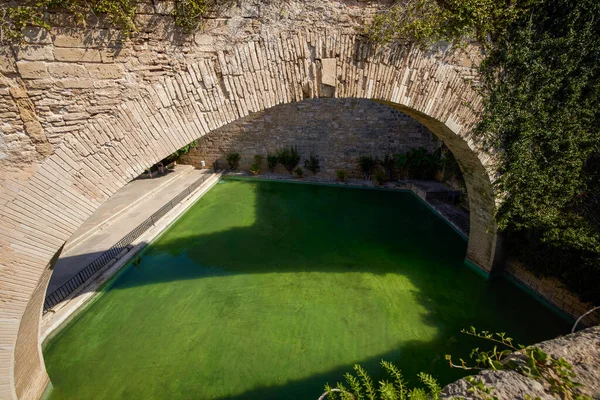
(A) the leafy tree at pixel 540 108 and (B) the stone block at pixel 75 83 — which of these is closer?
(B) the stone block at pixel 75 83

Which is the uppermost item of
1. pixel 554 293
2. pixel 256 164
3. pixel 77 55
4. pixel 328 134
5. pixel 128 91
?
pixel 77 55

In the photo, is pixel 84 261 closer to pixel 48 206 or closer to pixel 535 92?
pixel 48 206

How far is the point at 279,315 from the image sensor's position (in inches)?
197

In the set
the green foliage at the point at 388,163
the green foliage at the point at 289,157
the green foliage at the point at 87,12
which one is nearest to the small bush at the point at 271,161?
the green foliage at the point at 289,157

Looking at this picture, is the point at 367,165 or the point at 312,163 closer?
the point at 367,165

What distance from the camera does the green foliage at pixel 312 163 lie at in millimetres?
12258

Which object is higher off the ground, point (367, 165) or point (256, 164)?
point (367, 165)

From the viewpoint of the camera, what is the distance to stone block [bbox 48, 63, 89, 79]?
2.51 m

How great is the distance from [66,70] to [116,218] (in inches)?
271

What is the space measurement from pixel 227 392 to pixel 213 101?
12.1ft

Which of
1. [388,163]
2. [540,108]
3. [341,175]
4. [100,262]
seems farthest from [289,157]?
[540,108]

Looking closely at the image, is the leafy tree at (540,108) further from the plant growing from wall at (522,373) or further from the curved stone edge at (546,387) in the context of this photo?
the plant growing from wall at (522,373)

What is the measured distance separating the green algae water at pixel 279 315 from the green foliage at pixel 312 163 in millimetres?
4736

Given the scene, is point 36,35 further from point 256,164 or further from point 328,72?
point 256,164
